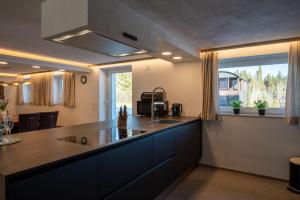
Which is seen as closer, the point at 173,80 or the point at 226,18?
the point at 226,18

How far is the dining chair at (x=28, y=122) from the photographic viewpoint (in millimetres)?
4125

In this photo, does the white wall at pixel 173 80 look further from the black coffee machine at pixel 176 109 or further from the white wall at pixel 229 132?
the black coffee machine at pixel 176 109

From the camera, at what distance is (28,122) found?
4215mm

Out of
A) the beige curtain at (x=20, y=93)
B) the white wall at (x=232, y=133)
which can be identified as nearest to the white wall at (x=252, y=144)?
the white wall at (x=232, y=133)

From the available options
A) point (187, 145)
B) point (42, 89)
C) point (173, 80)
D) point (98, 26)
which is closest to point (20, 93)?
point (42, 89)

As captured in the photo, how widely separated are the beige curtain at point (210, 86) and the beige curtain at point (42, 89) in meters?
4.73

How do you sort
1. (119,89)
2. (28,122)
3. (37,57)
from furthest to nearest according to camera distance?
(119,89), (28,122), (37,57)

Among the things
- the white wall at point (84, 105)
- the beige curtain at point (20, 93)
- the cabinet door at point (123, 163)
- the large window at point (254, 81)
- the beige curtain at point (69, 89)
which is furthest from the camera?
the beige curtain at point (20, 93)

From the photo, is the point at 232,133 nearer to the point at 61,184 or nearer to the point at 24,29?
the point at 61,184

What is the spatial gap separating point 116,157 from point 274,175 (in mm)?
2736

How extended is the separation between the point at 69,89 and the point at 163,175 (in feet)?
13.6

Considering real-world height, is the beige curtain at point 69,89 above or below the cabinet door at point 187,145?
above

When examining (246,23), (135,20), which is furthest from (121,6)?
(246,23)

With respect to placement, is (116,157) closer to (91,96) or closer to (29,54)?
(29,54)
